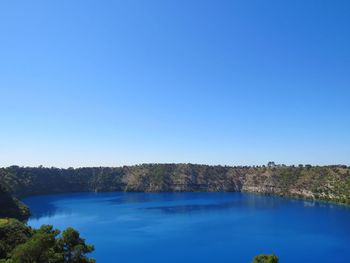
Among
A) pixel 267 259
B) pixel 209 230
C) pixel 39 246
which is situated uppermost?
pixel 267 259

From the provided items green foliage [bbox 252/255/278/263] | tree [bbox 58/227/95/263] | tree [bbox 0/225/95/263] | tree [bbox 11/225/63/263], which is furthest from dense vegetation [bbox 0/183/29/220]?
green foliage [bbox 252/255/278/263]

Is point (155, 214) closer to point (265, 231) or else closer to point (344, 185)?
point (265, 231)

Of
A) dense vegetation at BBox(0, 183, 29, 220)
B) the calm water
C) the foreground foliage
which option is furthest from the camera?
dense vegetation at BBox(0, 183, 29, 220)

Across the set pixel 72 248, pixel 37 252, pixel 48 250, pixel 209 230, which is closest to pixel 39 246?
pixel 37 252

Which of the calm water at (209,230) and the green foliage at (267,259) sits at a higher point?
the green foliage at (267,259)

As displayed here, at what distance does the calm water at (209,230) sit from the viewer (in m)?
78.9

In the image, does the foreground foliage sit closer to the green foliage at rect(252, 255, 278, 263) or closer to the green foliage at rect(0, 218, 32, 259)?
the green foliage at rect(0, 218, 32, 259)

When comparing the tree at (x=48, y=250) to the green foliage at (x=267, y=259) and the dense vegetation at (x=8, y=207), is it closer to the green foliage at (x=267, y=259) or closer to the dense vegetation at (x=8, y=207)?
the green foliage at (x=267, y=259)

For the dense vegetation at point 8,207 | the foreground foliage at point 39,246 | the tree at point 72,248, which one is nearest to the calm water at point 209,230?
the dense vegetation at point 8,207

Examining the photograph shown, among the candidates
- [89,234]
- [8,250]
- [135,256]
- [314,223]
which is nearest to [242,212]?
[314,223]

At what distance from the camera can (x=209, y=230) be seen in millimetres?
106812

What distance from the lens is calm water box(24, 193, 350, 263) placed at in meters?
78.9

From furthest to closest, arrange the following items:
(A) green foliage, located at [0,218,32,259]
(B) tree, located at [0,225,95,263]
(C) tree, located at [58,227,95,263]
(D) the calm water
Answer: (D) the calm water → (A) green foliage, located at [0,218,32,259] → (C) tree, located at [58,227,95,263] → (B) tree, located at [0,225,95,263]

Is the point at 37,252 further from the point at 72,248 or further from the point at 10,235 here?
the point at 10,235
